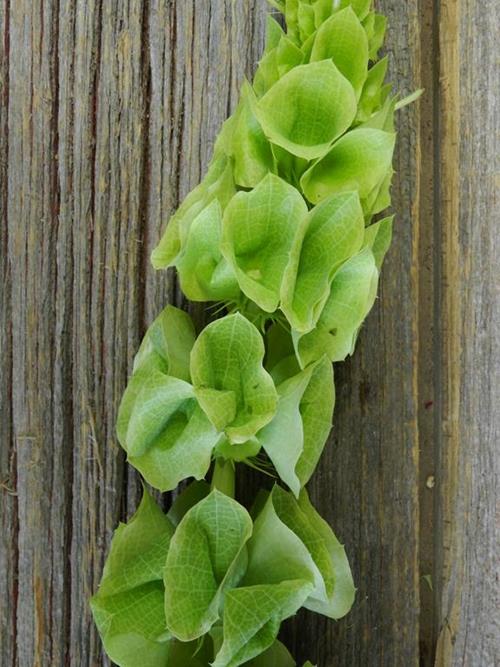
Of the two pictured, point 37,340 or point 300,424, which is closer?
point 300,424

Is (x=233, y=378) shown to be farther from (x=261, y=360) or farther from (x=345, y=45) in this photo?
(x=345, y=45)

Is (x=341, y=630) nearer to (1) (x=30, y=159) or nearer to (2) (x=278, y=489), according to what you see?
(2) (x=278, y=489)

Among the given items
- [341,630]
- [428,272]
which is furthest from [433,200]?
[341,630]

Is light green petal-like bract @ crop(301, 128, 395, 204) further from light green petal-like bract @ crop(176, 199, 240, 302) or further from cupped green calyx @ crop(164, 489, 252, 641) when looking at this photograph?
cupped green calyx @ crop(164, 489, 252, 641)

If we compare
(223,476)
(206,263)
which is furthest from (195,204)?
(223,476)

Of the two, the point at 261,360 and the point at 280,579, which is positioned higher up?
the point at 261,360

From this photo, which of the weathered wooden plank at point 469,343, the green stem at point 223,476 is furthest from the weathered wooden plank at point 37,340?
the weathered wooden plank at point 469,343
